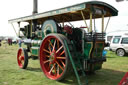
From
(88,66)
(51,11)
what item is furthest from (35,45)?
(88,66)

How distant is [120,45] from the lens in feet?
36.8

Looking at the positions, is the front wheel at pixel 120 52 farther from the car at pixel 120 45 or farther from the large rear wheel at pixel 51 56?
the large rear wheel at pixel 51 56

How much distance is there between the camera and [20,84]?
3.86m

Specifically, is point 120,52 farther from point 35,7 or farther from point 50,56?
point 50,56

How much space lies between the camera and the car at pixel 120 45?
432 inches

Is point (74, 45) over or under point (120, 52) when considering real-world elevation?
over

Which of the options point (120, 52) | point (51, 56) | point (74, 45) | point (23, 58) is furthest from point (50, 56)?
point (120, 52)

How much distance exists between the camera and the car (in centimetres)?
1096

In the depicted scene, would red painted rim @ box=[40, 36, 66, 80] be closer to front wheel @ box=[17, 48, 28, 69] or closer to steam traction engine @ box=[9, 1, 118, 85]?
steam traction engine @ box=[9, 1, 118, 85]

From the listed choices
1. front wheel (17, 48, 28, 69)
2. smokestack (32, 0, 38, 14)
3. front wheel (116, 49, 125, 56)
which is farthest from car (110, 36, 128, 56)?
front wheel (17, 48, 28, 69)

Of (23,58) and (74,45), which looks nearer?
(74,45)

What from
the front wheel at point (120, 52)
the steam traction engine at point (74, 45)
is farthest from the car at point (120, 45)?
the steam traction engine at point (74, 45)

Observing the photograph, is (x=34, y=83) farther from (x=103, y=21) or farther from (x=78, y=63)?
(x=103, y=21)

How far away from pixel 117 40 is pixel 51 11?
8569 mm
